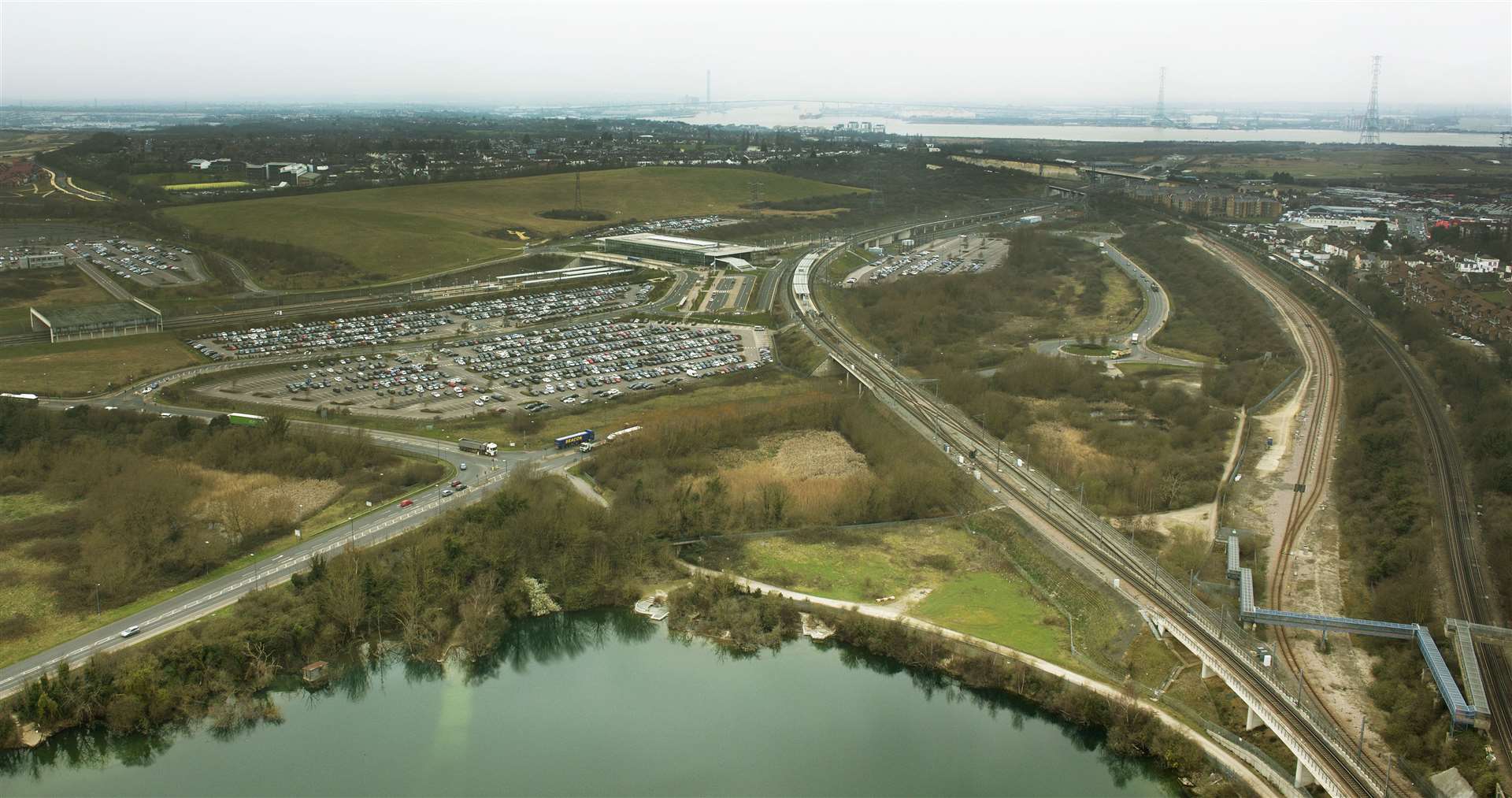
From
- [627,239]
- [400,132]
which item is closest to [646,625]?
[627,239]

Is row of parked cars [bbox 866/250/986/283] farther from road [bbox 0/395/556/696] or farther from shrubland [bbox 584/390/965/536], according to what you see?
road [bbox 0/395/556/696]

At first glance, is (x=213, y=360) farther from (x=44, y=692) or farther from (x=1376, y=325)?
(x=1376, y=325)

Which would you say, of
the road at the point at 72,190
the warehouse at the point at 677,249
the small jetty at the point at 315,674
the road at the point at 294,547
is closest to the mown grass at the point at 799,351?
the road at the point at 294,547

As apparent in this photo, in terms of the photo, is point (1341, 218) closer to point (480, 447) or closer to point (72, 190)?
point (480, 447)

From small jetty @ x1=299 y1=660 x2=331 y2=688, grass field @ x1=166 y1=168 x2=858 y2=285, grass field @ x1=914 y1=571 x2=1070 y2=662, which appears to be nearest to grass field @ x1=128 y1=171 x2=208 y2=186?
grass field @ x1=166 y1=168 x2=858 y2=285

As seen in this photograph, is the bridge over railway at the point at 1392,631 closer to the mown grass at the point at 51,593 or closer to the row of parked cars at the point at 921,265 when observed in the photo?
the mown grass at the point at 51,593
